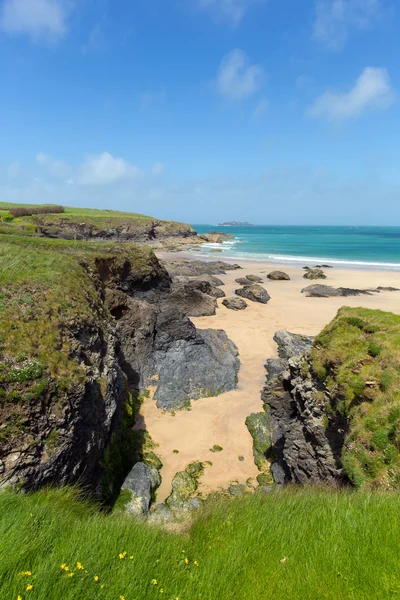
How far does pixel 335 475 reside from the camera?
973 cm

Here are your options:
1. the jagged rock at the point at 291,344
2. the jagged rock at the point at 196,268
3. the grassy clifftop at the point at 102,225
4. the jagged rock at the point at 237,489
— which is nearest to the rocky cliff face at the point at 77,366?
the jagged rock at the point at 291,344

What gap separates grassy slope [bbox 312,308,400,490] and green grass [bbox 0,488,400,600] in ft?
5.83

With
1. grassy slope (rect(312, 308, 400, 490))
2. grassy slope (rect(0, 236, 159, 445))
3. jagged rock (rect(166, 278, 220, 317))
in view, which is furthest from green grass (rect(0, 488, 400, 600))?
jagged rock (rect(166, 278, 220, 317))

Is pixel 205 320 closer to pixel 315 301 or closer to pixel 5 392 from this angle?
pixel 315 301

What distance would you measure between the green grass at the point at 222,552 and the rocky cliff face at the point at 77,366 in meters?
3.12

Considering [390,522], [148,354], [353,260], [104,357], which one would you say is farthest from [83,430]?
[353,260]

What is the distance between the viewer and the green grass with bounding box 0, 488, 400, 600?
422 centimetres

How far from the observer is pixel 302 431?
12039 mm

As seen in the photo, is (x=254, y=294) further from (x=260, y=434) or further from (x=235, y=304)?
(x=260, y=434)

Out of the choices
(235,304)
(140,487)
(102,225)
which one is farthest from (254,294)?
(102,225)

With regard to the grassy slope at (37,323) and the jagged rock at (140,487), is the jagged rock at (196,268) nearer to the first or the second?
the grassy slope at (37,323)

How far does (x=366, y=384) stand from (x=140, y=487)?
8.09 meters

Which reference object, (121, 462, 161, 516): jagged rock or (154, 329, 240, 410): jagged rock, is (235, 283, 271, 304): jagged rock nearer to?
(154, 329, 240, 410): jagged rock

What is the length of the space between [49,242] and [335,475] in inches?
921
